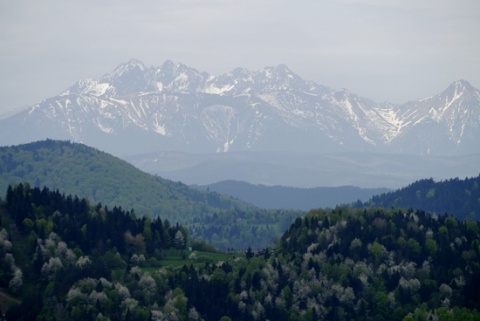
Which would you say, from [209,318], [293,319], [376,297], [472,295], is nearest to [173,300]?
[209,318]

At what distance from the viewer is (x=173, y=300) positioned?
186125 mm

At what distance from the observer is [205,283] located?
196 meters

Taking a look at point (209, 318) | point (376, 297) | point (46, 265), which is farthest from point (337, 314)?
point (46, 265)

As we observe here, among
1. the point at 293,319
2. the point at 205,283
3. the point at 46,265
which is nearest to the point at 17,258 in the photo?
the point at 46,265

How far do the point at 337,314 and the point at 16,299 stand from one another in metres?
52.4

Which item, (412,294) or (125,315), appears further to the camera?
(412,294)

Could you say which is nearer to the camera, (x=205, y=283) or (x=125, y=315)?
(x=125, y=315)

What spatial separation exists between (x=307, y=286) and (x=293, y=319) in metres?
10.6

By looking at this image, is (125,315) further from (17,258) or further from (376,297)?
(376,297)

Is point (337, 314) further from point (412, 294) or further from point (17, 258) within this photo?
point (17, 258)

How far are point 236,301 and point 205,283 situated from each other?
6.14m

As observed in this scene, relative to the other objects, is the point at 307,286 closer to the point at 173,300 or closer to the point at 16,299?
the point at 173,300

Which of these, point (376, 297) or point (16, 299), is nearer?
point (16, 299)

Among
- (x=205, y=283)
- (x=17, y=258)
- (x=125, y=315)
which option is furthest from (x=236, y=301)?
(x=17, y=258)
